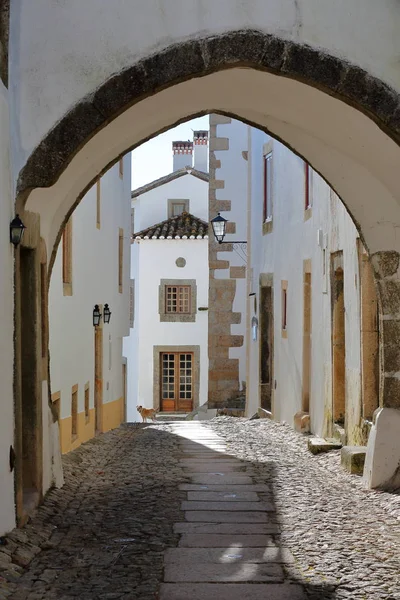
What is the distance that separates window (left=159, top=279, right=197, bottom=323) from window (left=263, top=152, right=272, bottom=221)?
1656 centimetres

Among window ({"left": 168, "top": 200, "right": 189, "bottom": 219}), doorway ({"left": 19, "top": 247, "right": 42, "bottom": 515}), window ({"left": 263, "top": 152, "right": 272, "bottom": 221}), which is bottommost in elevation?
doorway ({"left": 19, "top": 247, "right": 42, "bottom": 515})

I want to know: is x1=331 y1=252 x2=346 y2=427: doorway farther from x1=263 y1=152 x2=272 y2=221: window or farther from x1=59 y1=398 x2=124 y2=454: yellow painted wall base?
x1=263 y1=152 x2=272 y2=221: window

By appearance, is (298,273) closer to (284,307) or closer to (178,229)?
(284,307)

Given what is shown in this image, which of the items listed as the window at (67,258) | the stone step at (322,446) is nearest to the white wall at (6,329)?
the stone step at (322,446)

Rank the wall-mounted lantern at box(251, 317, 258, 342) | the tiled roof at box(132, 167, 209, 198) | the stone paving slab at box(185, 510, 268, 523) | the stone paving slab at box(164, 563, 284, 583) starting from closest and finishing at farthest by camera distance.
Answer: the stone paving slab at box(164, 563, 284, 583), the stone paving slab at box(185, 510, 268, 523), the wall-mounted lantern at box(251, 317, 258, 342), the tiled roof at box(132, 167, 209, 198)

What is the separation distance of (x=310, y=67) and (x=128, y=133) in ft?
8.03

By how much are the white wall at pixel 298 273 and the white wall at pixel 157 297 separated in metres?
14.7

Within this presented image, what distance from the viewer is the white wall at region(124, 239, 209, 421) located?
33938 mm

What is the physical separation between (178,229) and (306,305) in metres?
21.2

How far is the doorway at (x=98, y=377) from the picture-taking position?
16.4 meters

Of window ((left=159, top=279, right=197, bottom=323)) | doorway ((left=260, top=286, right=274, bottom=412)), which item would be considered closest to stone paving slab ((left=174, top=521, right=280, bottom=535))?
doorway ((left=260, top=286, right=274, bottom=412))

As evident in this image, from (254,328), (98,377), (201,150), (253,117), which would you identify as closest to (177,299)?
(201,150)

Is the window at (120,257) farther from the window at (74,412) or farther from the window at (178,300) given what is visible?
the window at (178,300)

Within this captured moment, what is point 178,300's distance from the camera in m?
34.7
